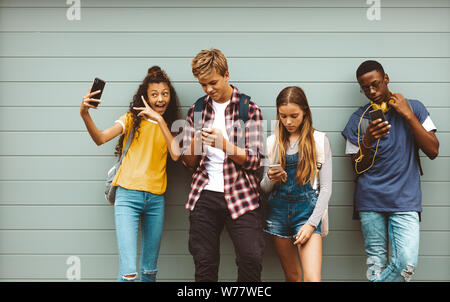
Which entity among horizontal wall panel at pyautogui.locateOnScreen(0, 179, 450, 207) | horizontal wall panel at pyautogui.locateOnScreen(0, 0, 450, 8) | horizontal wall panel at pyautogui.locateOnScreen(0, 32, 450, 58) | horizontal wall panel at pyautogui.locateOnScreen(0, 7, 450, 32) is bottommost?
horizontal wall panel at pyautogui.locateOnScreen(0, 179, 450, 207)

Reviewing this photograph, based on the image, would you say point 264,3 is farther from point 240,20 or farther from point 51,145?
point 51,145

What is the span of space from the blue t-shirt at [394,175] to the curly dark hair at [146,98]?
Result: 5.12 feet

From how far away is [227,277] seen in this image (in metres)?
3.01

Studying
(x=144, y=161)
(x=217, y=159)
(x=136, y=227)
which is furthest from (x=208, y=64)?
(x=136, y=227)

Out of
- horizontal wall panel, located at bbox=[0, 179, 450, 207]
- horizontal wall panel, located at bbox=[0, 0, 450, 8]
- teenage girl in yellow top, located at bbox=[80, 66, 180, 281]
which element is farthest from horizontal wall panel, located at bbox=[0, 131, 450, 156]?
horizontal wall panel, located at bbox=[0, 0, 450, 8]

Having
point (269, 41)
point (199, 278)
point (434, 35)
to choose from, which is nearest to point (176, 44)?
point (269, 41)

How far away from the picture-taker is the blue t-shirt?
254 centimetres

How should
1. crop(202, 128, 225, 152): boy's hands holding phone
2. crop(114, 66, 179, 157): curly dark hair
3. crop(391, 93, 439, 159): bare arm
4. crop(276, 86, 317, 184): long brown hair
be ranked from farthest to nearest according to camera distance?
crop(114, 66, 179, 157): curly dark hair, crop(391, 93, 439, 159): bare arm, crop(276, 86, 317, 184): long brown hair, crop(202, 128, 225, 152): boy's hands holding phone

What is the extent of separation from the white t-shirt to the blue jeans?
481 millimetres

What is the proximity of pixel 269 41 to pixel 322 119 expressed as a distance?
803mm

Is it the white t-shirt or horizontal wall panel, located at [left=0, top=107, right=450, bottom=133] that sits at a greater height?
horizontal wall panel, located at [left=0, top=107, right=450, bottom=133]

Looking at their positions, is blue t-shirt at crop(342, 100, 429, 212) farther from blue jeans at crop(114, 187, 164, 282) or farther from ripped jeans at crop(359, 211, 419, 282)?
blue jeans at crop(114, 187, 164, 282)

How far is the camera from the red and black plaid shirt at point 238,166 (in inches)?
94.5

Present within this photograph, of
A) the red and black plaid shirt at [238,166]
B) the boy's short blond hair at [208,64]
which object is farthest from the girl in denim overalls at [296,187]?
the boy's short blond hair at [208,64]
